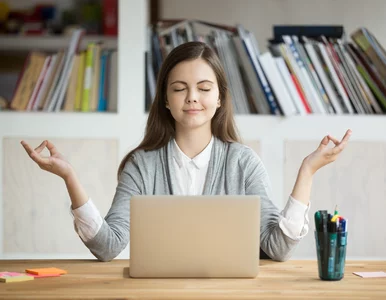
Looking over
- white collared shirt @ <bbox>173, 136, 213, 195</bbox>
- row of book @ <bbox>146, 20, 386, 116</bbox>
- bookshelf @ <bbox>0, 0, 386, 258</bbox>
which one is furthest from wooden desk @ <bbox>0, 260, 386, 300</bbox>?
row of book @ <bbox>146, 20, 386, 116</bbox>

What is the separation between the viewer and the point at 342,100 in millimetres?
3467

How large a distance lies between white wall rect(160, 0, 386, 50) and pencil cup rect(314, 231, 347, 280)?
2.16 m

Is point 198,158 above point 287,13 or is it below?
below

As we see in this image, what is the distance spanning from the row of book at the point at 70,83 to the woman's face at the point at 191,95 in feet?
3.58

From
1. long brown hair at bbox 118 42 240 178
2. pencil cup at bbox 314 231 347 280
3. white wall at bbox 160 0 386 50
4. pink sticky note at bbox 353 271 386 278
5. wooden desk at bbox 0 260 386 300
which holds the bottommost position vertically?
wooden desk at bbox 0 260 386 300

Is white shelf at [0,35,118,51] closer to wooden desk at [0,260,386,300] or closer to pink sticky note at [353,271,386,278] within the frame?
wooden desk at [0,260,386,300]

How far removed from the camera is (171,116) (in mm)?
A: 2543

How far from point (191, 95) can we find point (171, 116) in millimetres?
228

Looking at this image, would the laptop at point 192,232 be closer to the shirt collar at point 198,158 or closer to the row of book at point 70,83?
the shirt collar at point 198,158

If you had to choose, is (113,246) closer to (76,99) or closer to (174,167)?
(174,167)

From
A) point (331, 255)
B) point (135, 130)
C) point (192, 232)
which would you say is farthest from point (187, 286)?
point (135, 130)

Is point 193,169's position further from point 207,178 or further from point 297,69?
point 297,69

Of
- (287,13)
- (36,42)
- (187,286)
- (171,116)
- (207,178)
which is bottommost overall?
(187,286)

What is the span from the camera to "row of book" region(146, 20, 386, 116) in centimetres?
342
